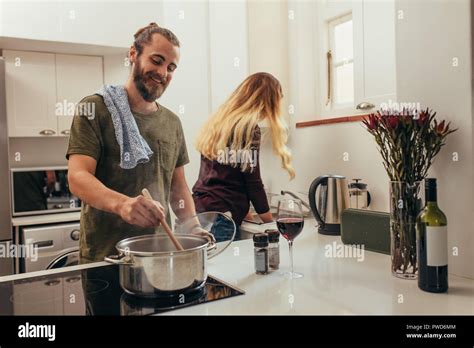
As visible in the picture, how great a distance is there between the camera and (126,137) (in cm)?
136

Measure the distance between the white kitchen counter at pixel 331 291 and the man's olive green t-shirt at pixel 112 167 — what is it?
0.52 metres

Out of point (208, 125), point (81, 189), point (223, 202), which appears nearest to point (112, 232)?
point (81, 189)

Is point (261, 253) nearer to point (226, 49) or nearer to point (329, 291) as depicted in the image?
point (329, 291)

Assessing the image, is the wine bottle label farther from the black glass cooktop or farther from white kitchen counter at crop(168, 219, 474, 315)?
the black glass cooktop

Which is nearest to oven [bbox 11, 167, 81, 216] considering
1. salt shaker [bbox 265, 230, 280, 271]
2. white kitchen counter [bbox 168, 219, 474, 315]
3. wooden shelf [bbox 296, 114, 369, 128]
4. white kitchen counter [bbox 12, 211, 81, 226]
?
white kitchen counter [bbox 12, 211, 81, 226]

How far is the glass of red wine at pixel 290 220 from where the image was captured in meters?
0.82

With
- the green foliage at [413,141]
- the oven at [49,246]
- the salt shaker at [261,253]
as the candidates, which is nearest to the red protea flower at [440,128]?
the green foliage at [413,141]

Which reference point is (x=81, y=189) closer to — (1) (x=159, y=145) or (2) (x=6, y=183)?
(1) (x=159, y=145)

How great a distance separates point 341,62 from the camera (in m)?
1.94

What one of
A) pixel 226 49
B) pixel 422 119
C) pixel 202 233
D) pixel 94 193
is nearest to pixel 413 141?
pixel 422 119

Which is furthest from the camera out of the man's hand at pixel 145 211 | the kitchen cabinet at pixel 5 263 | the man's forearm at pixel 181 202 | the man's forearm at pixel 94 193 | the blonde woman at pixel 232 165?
the kitchen cabinet at pixel 5 263

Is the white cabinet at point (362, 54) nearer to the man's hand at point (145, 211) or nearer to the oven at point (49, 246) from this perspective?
the man's hand at point (145, 211)

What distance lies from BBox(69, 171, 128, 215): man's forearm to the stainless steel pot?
0.30 meters

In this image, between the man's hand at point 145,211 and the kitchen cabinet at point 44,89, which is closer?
the man's hand at point 145,211
